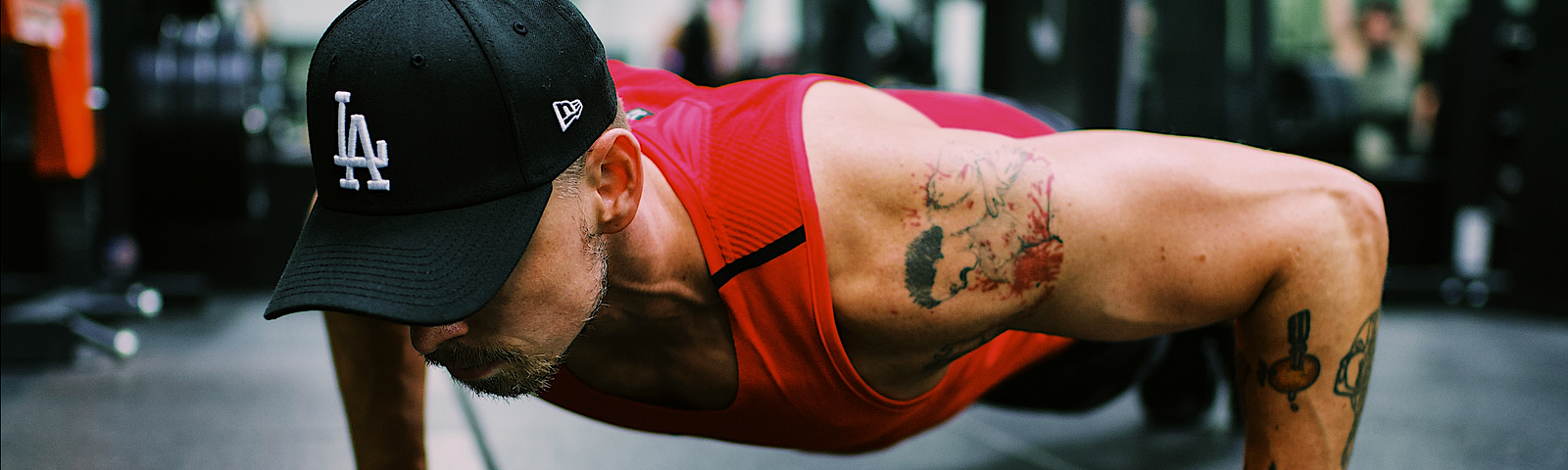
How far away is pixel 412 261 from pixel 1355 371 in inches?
35.9

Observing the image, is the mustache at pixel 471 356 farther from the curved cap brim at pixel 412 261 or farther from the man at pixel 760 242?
the curved cap brim at pixel 412 261

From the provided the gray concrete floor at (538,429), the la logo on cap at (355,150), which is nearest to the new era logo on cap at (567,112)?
the la logo on cap at (355,150)

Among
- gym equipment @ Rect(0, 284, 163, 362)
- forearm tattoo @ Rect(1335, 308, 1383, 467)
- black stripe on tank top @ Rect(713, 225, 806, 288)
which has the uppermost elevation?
black stripe on tank top @ Rect(713, 225, 806, 288)

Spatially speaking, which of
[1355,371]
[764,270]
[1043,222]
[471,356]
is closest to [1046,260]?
[1043,222]

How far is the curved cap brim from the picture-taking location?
0.68 metres

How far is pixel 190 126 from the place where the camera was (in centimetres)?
366

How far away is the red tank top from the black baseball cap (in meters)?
0.22

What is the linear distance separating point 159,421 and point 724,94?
1474 millimetres

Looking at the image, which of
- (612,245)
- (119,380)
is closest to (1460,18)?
(612,245)

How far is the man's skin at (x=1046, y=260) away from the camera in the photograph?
926 millimetres

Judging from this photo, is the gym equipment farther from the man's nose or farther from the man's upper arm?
the man's upper arm

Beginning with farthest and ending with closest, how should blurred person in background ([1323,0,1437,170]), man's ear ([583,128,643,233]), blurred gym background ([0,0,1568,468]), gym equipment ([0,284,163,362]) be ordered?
blurred person in background ([1323,0,1437,170]) < gym equipment ([0,284,163,362]) < blurred gym background ([0,0,1568,468]) < man's ear ([583,128,643,233])

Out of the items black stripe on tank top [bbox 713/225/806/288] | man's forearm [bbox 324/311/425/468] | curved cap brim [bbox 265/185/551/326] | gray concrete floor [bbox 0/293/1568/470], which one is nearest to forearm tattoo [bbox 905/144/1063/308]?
black stripe on tank top [bbox 713/225/806/288]

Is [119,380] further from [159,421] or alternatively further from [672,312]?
[672,312]
